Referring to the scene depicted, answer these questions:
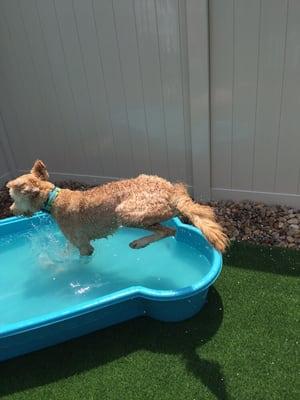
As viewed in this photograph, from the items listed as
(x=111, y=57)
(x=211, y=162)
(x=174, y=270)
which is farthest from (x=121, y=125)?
(x=174, y=270)

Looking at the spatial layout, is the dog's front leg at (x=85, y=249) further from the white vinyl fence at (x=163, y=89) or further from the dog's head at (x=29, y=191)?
the white vinyl fence at (x=163, y=89)

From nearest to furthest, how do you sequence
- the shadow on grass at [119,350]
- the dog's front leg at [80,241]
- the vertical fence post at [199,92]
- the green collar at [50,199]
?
the shadow on grass at [119,350] < the green collar at [50,199] < the dog's front leg at [80,241] < the vertical fence post at [199,92]

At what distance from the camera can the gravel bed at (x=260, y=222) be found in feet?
13.3

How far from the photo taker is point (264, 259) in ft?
12.5

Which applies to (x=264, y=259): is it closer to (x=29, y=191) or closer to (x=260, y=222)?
(x=260, y=222)

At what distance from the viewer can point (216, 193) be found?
4.80 meters

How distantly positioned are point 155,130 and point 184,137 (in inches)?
13.8

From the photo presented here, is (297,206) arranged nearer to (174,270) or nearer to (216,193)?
(216,193)

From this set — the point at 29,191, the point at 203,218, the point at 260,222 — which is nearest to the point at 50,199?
the point at 29,191

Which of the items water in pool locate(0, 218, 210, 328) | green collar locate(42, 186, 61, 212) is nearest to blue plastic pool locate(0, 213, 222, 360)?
water in pool locate(0, 218, 210, 328)

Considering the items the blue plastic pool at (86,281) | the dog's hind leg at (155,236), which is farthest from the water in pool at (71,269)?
the dog's hind leg at (155,236)

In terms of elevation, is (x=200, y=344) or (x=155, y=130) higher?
(x=155, y=130)

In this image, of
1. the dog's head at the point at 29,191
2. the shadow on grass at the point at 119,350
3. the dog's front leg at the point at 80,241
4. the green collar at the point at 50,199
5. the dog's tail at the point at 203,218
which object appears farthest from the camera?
the dog's front leg at the point at 80,241

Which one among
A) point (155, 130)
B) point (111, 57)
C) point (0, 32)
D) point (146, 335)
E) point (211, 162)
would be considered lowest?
point (146, 335)
